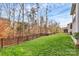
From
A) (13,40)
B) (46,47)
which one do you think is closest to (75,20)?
(46,47)

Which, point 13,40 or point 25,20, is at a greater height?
point 25,20

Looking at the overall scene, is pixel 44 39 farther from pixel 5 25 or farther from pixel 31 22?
pixel 5 25

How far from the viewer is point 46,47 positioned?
7.80ft

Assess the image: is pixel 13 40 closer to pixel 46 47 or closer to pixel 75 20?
pixel 46 47

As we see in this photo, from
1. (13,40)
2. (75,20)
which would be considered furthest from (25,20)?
(75,20)

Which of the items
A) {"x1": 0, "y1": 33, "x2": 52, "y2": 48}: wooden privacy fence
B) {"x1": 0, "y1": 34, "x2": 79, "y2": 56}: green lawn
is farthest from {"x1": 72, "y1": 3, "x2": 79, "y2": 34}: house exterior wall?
{"x1": 0, "y1": 33, "x2": 52, "y2": 48}: wooden privacy fence

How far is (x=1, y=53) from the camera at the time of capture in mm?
2381

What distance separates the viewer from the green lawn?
237 cm

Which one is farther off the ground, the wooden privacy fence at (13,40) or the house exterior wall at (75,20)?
the house exterior wall at (75,20)

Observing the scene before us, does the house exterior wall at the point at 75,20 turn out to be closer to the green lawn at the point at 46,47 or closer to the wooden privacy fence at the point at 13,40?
the green lawn at the point at 46,47

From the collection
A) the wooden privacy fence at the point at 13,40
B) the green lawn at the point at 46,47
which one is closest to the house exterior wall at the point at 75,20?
the green lawn at the point at 46,47

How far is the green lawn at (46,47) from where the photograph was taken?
7.76ft

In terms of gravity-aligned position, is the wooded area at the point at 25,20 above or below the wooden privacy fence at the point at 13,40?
above

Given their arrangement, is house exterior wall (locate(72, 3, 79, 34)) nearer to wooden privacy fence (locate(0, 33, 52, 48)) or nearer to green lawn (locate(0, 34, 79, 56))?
green lawn (locate(0, 34, 79, 56))
